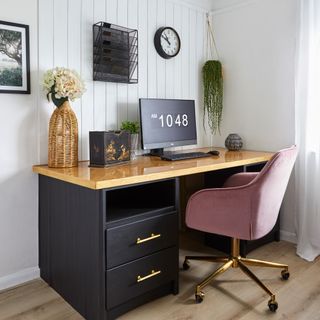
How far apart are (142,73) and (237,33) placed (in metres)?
1.00

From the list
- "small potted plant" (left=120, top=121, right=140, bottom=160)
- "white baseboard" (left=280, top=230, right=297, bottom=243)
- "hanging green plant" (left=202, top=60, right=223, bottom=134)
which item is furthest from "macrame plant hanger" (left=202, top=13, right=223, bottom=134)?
"white baseboard" (left=280, top=230, right=297, bottom=243)

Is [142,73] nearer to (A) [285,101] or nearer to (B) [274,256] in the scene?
(A) [285,101]

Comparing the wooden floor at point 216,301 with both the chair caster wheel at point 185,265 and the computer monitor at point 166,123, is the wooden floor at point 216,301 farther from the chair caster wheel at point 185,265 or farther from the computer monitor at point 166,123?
the computer monitor at point 166,123

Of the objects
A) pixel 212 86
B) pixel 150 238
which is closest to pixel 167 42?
pixel 212 86

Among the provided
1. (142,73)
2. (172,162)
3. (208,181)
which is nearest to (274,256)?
(208,181)

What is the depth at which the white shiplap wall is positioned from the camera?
2170 mm

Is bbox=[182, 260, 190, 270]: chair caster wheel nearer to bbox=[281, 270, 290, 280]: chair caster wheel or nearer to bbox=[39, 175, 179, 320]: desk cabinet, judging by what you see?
bbox=[39, 175, 179, 320]: desk cabinet

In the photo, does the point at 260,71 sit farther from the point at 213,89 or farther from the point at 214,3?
the point at 214,3

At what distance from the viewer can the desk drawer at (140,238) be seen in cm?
168

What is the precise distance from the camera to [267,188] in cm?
187

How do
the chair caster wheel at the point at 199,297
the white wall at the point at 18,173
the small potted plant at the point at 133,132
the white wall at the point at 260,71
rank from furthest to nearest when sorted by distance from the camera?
the white wall at the point at 260,71 < the small potted plant at the point at 133,132 < the white wall at the point at 18,173 < the chair caster wheel at the point at 199,297

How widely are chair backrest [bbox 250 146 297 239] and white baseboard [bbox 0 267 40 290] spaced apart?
1391 millimetres

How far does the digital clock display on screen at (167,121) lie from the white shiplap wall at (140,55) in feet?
0.57

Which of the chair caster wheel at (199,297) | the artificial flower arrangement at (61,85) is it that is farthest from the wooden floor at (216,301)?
the artificial flower arrangement at (61,85)
